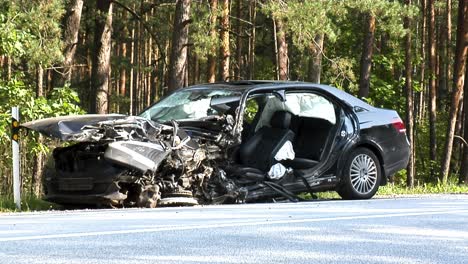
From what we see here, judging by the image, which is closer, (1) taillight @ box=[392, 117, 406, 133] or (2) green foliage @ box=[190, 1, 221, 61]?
(1) taillight @ box=[392, 117, 406, 133]

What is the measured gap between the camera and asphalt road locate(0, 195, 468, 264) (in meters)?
6.39

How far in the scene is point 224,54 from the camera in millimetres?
37500

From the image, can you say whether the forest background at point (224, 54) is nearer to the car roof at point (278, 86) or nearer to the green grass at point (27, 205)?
the green grass at point (27, 205)

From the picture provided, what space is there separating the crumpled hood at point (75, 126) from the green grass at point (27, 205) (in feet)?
3.37

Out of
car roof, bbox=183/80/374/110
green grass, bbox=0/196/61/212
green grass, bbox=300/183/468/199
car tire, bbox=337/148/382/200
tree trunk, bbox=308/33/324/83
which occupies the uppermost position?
tree trunk, bbox=308/33/324/83

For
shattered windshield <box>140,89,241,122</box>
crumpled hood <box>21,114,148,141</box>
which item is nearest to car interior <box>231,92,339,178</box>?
shattered windshield <box>140,89,241,122</box>

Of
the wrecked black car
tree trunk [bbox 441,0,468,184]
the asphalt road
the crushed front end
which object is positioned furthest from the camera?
tree trunk [bbox 441,0,468,184]

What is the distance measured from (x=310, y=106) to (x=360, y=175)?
1.23 metres

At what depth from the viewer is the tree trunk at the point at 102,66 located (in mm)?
32188

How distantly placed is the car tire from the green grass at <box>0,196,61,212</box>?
399 cm

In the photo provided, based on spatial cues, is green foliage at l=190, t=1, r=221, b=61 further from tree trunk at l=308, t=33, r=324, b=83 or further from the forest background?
tree trunk at l=308, t=33, r=324, b=83

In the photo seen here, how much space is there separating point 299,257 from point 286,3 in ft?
65.6

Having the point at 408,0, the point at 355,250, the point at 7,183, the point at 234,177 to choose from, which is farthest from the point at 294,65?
the point at 355,250

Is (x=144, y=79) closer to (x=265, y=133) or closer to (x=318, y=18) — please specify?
(x=318, y=18)
